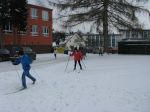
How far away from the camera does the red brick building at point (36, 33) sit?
57.6 meters

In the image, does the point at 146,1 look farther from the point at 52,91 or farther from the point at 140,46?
the point at 52,91

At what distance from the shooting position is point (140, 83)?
15602mm

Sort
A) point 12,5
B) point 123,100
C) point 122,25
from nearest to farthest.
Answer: point 123,100
point 122,25
point 12,5

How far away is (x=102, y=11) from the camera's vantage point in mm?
44500

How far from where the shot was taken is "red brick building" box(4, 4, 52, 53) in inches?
2267

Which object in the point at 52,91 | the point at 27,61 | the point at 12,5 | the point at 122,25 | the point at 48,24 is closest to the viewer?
the point at 52,91

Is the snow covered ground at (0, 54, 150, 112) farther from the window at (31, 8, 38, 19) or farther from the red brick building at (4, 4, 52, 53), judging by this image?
the window at (31, 8, 38, 19)

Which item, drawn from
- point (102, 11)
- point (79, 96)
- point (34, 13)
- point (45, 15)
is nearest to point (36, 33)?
point (34, 13)

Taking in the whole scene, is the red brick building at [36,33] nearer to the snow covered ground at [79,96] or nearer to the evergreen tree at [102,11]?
the evergreen tree at [102,11]

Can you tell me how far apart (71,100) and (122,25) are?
35.0m

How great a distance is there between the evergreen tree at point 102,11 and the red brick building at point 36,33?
13.9 meters

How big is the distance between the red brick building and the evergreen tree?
13890 millimetres

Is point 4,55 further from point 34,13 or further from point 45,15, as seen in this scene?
point 45,15

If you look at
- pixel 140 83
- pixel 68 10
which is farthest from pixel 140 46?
pixel 140 83
